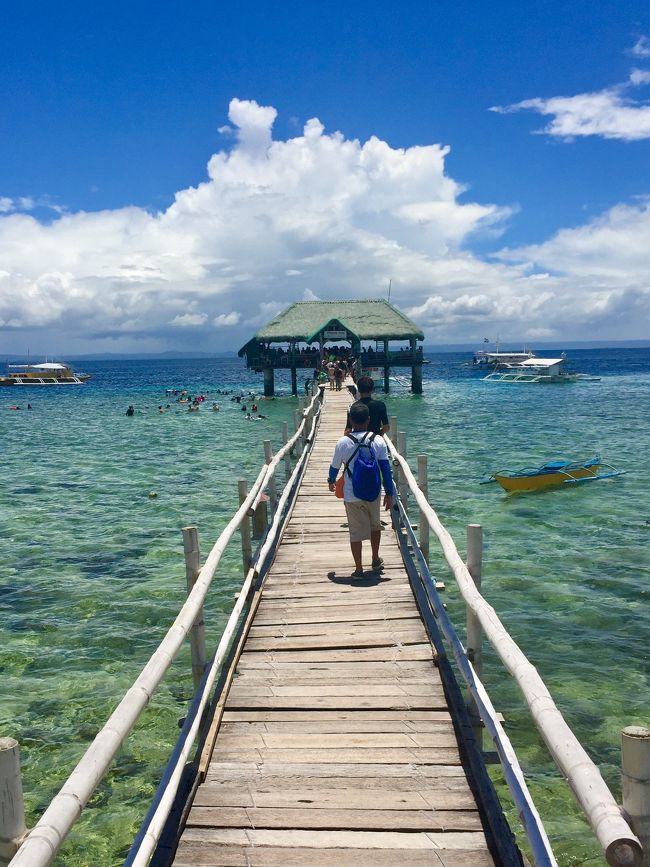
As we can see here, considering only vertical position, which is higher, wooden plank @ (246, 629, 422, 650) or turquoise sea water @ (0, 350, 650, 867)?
wooden plank @ (246, 629, 422, 650)

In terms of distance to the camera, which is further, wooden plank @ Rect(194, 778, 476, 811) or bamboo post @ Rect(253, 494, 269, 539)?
bamboo post @ Rect(253, 494, 269, 539)

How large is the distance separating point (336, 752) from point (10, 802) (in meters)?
2.40

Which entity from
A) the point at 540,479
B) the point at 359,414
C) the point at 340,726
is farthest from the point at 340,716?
the point at 540,479

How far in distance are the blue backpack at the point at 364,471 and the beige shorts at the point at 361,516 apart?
15cm

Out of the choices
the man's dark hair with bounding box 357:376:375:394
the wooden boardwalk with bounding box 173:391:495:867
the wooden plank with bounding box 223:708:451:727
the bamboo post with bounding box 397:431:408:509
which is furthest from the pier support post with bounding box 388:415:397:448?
the wooden plank with bounding box 223:708:451:727

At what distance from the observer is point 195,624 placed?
16.0 feet

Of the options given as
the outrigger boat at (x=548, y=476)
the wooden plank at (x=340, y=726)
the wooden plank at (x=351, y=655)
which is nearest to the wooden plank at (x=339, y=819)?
the wooden plank at (x=340, y=726)

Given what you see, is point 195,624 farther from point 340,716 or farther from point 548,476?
point 548,476

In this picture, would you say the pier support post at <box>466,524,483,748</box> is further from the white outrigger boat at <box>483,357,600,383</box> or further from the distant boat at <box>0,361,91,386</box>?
the distant boat at <box>0,361,91,386</box>

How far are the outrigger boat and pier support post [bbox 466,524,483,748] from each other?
13.1m

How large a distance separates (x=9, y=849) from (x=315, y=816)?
1.80m

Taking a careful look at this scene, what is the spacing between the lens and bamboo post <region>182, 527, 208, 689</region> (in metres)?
4.81

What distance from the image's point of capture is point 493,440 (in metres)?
29.8

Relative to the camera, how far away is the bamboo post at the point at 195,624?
4.81 m
